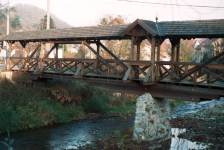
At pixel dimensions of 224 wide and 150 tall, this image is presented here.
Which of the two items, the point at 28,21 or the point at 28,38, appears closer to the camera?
the point at 28,38

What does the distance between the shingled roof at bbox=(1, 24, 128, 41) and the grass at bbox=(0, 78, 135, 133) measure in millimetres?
3208

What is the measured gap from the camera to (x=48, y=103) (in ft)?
51.4

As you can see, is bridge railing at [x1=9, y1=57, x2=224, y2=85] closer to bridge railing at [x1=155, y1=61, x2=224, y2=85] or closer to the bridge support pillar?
bridge railing at [x1=155, y1=61, x2=224, y2=85]

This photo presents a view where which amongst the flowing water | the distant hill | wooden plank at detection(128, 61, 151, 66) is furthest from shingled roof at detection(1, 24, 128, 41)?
the distant hill

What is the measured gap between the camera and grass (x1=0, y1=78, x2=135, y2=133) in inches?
517

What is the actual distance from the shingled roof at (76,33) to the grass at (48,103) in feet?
10.5

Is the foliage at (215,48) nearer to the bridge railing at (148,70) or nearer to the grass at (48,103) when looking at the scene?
the grass at (48,103)

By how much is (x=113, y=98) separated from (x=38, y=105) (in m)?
6.62

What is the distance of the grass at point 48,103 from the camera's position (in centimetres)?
1313

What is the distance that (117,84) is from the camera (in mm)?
11539

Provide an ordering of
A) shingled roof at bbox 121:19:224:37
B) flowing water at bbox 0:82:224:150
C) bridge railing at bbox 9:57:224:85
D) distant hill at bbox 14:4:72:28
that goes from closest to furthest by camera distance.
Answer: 1. shingled roof at bbox 121:19:224:37
2. bridge railing at bbox 9:57:224:85
3. flowing water at bbox 0:82:224:150
4. distant hill at bbox 14:4:72:28

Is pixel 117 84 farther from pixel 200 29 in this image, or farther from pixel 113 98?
pixel 113 98

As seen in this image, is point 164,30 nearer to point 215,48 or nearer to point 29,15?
point 215,48

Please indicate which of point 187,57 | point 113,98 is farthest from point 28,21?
point 113,98
